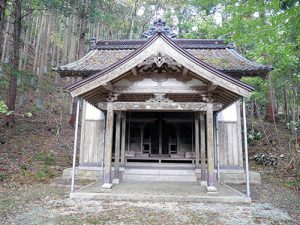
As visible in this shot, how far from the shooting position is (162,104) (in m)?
7.05

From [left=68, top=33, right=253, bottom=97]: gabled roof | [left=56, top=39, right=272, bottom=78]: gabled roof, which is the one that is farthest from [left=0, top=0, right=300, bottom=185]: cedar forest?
[left=68, top=33, right=253, bottom=97]: gabled roof

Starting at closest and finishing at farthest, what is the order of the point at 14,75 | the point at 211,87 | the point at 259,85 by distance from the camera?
the point at 211,87
the point at 14,75
the point at 259,85

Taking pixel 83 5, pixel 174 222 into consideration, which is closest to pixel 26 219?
pixel 174 222

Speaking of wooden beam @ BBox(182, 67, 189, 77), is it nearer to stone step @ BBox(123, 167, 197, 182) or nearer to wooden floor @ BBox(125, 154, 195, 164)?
stone step @ BBox(123, 167, 197, 182)

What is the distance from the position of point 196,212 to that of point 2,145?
1013 cm

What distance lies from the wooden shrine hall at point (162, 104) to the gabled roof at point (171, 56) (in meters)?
0.03

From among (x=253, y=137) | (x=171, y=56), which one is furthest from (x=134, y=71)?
(x=253, y=137)

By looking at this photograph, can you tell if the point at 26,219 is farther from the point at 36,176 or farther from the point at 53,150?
the point at 53,150

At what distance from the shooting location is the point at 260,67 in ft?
28.1

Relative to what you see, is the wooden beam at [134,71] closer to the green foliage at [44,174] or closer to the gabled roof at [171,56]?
the gabled roof at [171,56]

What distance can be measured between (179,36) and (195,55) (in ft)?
42.6

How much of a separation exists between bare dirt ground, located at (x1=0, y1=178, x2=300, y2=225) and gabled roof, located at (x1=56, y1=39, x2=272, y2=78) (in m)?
4.34

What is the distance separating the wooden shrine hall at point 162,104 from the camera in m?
6.55

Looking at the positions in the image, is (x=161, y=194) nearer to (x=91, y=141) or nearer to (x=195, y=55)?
(x=91, y=141)
